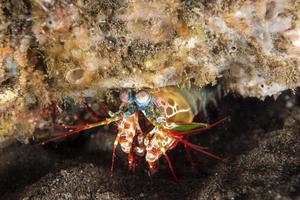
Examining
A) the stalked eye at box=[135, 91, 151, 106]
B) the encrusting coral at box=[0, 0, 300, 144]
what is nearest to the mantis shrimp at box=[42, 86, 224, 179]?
the stalked eye at box=[135, 91, 151, 106]

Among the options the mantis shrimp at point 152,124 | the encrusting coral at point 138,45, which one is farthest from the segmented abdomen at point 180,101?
the encrusting coral at point 138,45

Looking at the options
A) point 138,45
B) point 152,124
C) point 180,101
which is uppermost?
point 138,45

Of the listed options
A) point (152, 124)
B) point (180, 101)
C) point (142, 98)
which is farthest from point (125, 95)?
point (180, 101)

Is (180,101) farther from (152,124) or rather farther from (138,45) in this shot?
(138,45)

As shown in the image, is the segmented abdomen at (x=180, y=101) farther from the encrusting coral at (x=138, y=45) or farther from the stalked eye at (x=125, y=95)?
the encrusting coral at (x=138, y=45)

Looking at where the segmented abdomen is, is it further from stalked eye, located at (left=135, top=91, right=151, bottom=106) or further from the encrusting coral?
the encrusting coral

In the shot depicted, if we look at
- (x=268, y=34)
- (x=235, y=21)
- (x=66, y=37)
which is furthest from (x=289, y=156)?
(x=66, y=37)

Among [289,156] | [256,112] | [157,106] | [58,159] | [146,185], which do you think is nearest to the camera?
[289,156]

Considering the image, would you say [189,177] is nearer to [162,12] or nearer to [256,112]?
[256,112]
